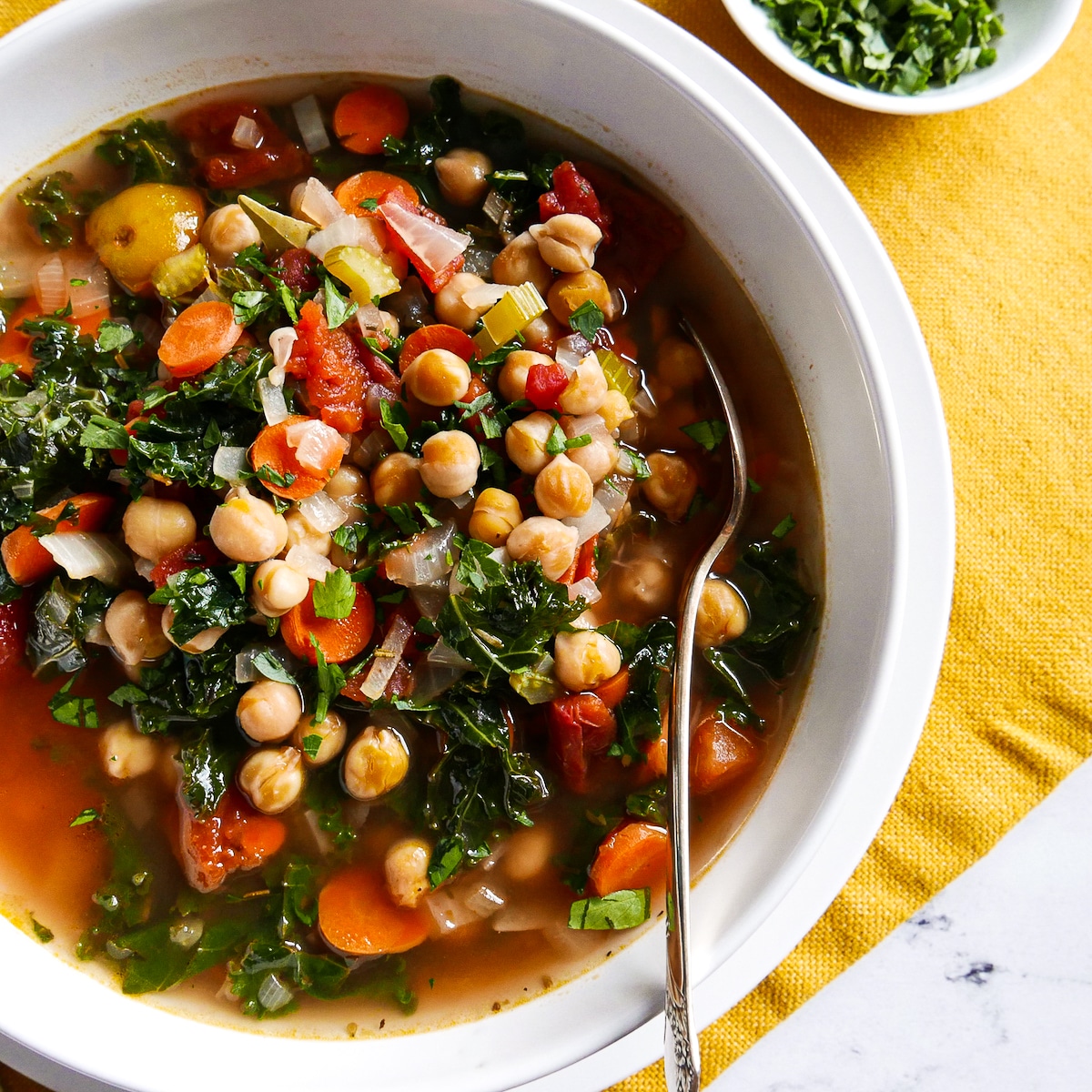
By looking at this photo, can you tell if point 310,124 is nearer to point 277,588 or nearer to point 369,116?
point 369,116

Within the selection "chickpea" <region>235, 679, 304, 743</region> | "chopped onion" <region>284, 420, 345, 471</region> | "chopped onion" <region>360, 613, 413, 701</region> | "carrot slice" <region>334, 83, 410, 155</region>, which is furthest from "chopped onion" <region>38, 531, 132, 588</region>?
"carrot slice" <region>334, 83, 410, 155</region>

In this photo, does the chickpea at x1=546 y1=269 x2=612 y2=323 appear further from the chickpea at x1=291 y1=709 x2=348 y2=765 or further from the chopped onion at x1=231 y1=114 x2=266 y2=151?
the chickpea at x1=291 y1=709 x2=348 y2=765

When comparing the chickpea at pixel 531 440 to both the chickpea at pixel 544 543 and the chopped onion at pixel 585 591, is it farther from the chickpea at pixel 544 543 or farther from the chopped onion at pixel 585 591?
the chopped onion at pixel 585 591

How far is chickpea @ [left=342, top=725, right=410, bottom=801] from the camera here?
2.46 meters

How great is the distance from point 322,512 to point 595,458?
0.68 m

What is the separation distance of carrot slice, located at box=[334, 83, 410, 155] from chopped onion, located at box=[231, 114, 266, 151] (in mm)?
210

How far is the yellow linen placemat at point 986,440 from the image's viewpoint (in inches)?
108

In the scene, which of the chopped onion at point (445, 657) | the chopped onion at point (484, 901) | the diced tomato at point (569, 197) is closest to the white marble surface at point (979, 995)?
the chopped onion at point (484, 901)

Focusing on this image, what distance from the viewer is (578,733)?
247 centimetres

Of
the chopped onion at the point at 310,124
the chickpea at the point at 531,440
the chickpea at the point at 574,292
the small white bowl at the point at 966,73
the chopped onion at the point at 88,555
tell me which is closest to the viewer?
the chopped onion at the point at 88,555

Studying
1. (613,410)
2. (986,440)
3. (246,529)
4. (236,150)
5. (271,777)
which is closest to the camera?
(246,529)

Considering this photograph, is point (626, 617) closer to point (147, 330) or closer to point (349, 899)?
point (349, 899)

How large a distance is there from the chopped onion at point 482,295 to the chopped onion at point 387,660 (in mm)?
801

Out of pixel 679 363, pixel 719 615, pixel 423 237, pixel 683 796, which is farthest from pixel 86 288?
pixel 683 796
